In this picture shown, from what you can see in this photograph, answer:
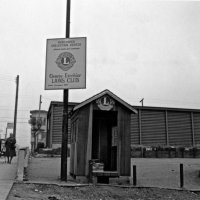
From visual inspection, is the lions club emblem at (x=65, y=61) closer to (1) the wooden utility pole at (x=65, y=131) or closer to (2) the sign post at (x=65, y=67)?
(2) the sign post at (x=65, y=67)

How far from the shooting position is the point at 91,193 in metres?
11.6

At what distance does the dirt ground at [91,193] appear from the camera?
10531mm

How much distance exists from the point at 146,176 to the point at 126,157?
124 inches

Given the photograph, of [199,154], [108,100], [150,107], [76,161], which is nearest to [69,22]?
[108,100]

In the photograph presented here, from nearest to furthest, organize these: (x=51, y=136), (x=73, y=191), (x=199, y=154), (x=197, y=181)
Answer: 1. (x=73, y=191)
2. (x=197, y=181)
3. (x=199, y=154)
4. (x=51, y=136)

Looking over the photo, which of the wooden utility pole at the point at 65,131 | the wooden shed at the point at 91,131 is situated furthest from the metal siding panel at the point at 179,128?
the wooden utility pole at the point at 65,131

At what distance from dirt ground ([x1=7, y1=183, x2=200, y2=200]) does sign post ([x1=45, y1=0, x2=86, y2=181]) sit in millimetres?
2703

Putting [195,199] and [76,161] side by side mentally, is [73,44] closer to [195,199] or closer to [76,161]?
[76,161]

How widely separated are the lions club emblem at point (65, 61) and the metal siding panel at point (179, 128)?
31.9m

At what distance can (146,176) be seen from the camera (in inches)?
692

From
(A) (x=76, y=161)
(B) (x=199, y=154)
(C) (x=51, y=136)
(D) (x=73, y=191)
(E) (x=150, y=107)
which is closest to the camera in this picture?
(D) (x=73, y=191)

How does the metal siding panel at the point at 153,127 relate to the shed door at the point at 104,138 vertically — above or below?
above

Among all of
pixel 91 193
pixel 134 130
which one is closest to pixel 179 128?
pixel 134 130

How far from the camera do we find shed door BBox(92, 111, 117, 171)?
647 inches
